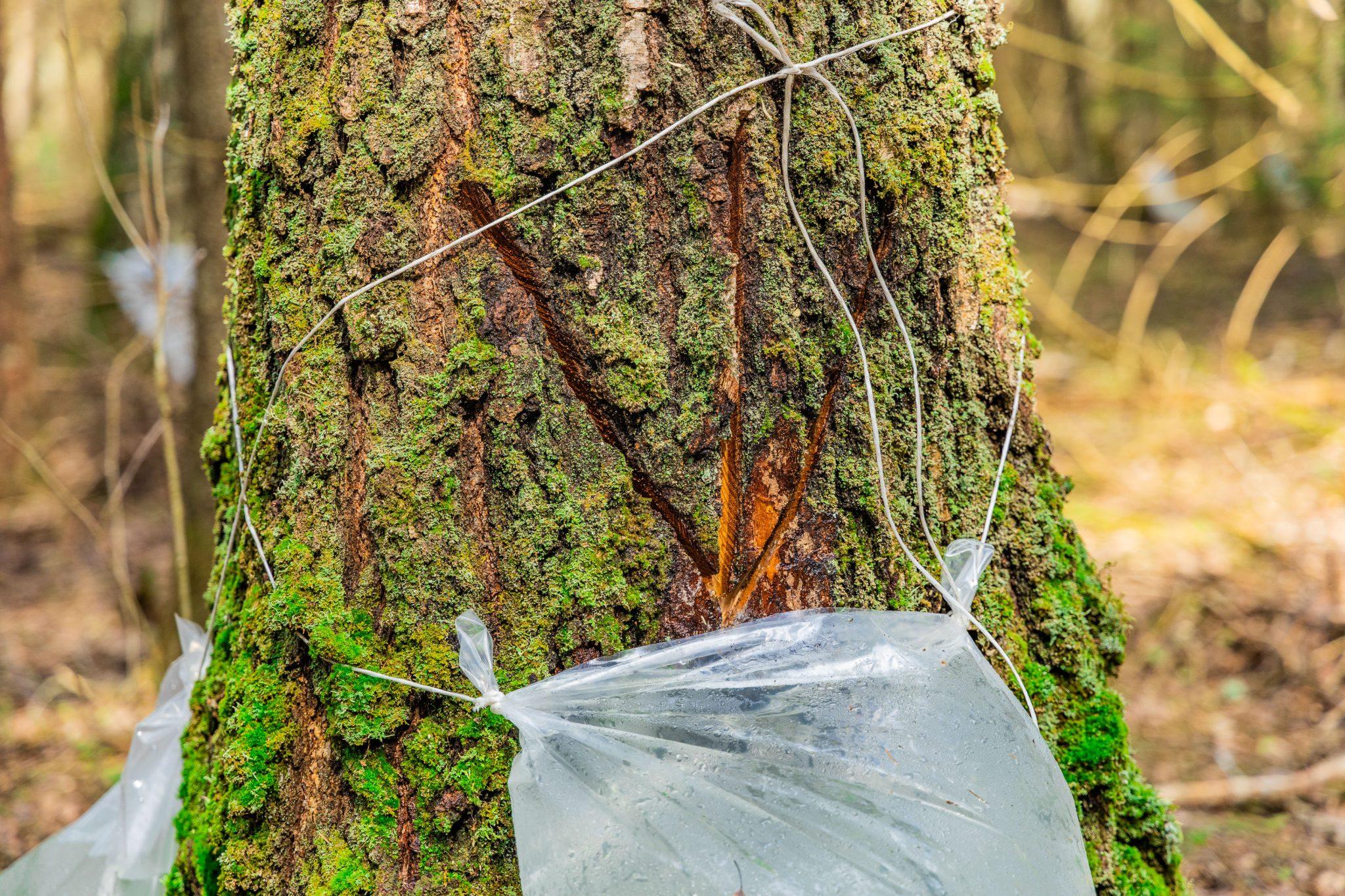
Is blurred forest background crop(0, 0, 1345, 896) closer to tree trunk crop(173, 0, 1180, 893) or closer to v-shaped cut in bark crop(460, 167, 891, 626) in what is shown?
tree trunk crop(173, 0, 1180, 893)

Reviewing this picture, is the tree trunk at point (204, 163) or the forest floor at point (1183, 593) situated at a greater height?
the tree trunk at point (204, 163)

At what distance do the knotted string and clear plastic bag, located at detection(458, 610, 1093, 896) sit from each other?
3.9 inches

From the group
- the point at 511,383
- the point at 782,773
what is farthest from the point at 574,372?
the point at 782,773

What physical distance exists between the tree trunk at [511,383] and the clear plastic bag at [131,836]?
0.28m

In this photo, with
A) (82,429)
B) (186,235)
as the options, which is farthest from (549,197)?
(82,429)

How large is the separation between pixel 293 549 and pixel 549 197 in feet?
1.72

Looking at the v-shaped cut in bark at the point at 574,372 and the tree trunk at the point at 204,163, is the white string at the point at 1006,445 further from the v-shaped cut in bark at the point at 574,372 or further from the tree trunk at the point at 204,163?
the tree trunk at the point at 204,163

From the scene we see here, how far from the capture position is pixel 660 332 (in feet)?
3.42

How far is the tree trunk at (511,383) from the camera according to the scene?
1.01m

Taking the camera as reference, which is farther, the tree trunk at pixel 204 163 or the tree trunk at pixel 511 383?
the tree trunk at pixel 204 163

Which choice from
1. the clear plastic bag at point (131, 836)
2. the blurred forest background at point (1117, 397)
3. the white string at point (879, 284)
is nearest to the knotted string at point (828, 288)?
the white string at point (879, 284)

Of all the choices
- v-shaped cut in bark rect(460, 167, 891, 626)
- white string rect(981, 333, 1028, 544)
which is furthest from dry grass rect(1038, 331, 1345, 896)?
v-shaped cut in bark rect(460, 167, 891, 626)

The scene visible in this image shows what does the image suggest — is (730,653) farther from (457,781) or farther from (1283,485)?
(1283,485)

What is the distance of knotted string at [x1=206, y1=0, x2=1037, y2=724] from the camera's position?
1.01 metres
